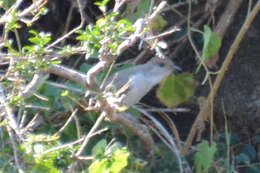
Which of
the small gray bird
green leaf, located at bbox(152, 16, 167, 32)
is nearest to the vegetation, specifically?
green leaf, located at bbox(152, 16, 167, 32)

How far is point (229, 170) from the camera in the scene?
11.0ft

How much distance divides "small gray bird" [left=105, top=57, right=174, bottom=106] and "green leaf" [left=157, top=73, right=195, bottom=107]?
175 mm

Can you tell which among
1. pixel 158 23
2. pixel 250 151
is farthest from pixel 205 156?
pixel 158 23

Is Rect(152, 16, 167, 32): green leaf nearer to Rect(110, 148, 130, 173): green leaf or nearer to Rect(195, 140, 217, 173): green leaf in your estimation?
Rect(195, 140, 217, 173): green leaf

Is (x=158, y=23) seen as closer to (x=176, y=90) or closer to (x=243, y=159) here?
(x=176, y=90)

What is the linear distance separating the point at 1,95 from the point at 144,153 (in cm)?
137

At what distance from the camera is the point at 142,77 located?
4.21 m

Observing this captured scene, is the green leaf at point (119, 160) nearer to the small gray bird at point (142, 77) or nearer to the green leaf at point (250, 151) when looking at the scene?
the small gray bird at point (142, 77)

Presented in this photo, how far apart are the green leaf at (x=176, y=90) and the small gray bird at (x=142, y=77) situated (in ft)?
0.57

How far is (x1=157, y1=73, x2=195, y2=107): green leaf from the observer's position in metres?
3.86

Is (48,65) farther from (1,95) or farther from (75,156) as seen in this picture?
(75,156)

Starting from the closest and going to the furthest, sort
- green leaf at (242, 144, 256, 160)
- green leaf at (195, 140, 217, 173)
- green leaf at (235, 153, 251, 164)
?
green leaf at (195, 140, 217, 173) → green leaf at (235, 153, 251, 164) → green leaf at (242, 144, 256, 160)

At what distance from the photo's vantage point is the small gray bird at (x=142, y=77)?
399cm

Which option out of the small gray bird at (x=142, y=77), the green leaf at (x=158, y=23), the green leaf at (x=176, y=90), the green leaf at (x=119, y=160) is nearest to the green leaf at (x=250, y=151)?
the green leaf at (x=176, y=90)
